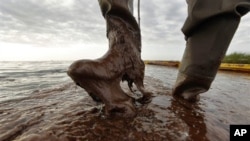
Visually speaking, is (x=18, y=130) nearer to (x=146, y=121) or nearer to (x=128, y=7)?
(x=146, y=121)

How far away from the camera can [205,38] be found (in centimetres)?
212

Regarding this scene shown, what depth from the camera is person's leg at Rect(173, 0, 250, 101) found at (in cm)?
195

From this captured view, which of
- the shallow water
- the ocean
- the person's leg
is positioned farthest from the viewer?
the ocean

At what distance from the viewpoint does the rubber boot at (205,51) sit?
1.99 m

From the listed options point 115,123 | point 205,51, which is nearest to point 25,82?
point 115,123

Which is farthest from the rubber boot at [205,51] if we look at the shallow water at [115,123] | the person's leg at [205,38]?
the shallow water at [115,123]

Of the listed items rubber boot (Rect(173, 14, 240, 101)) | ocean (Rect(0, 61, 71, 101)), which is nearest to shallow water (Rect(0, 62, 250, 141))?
rubber boot (Rect(173, 14, 240, 101))

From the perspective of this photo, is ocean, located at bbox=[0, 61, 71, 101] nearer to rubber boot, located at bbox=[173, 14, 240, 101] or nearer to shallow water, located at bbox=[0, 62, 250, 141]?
shallow water, located at bbox=[0, 62, 250, 141]

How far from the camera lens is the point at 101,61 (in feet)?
5.91

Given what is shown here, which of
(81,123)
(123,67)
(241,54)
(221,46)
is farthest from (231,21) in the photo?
(241,54)

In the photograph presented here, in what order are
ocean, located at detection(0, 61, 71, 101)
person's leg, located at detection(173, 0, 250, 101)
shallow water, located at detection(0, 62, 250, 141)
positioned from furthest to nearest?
ocean, located at detection(0, 61, 71, 101), person's leg, located at detection(173, 0, 250, 101), shallow water, located at detection(0, 62, 250, 141)

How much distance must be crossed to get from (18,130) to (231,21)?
2.10m

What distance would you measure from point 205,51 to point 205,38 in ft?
0.46

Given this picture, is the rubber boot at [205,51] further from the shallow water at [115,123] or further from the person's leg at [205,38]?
the shallow water at [115,123]
